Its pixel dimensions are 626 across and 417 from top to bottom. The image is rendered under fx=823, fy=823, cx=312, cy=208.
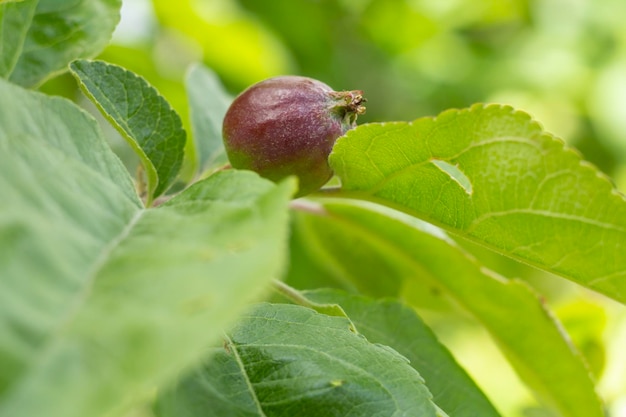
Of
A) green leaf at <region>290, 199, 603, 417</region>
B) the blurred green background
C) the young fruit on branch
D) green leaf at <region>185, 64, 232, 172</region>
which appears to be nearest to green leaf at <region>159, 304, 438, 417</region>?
the young fruit on branch

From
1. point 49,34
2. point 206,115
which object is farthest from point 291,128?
point 206,115

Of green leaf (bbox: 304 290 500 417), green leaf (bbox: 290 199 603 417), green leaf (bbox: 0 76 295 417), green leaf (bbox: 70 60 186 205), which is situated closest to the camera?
green leaf (bbox: 0 76 295 417)

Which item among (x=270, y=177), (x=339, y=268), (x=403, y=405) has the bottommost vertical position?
(x=339, y=268)

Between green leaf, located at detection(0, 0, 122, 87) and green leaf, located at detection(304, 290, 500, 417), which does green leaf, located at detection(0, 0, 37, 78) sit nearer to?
green leaf, located at detection(0, 0, 122, 87)

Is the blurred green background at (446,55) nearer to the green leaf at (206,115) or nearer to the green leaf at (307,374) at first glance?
the green leaf at (206,115)

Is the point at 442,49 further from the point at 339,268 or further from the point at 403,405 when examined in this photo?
the point at 403,405

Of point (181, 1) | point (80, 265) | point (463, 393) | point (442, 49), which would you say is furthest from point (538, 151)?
point (442, 49)
